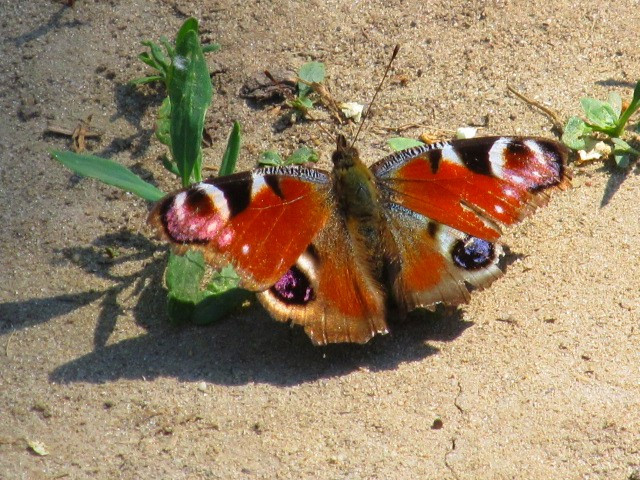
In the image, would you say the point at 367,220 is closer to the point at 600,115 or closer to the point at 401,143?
the point at 401,143

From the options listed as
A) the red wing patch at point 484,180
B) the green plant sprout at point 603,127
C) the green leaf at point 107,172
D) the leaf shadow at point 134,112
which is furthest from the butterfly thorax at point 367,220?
the leaf shadow at point 134,112

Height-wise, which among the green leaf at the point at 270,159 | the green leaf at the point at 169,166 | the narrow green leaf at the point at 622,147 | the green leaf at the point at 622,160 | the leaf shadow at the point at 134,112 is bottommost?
the leaf shadow at the point at 134,112

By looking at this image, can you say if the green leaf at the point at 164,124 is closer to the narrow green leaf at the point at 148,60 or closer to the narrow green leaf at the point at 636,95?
the narrow green leaf at the point at 148,60

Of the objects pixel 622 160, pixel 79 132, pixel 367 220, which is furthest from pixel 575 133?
pixel 79 132

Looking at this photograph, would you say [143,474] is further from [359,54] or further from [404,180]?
[359,54]

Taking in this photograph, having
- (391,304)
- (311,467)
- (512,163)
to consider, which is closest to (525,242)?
(512,163)

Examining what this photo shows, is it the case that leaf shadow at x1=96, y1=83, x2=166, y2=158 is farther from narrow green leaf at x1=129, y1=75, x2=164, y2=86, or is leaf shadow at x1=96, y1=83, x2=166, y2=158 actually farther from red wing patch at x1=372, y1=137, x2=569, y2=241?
red wing patch at x1=372, y1=137, x2=569, y2=241

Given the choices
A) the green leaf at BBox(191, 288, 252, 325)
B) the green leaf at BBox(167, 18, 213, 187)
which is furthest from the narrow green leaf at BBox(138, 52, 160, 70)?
the green leaf at BBox(191, 288, 252, 325)
